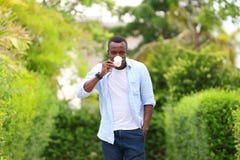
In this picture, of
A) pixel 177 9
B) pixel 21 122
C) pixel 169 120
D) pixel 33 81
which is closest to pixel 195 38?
pixel 177 9

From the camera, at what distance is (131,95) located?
20.7ft

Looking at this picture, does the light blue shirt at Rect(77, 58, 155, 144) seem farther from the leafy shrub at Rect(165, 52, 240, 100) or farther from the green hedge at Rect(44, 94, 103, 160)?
the green hedge at Rect(44, 94, 103, 160)

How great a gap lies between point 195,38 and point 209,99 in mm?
12500

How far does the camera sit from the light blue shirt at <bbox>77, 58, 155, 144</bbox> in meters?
6.30

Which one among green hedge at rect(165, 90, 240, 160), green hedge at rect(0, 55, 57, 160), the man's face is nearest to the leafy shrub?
green hedge at rect(0, 55, 57, 160)

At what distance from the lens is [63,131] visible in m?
13.7

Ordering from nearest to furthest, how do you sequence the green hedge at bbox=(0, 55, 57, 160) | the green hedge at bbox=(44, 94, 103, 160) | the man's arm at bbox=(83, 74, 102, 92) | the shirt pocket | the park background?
the green hedge at bbox=(0, 55, 57, 160), the man's arm at bbox=(83, 74, 102, 92), the shirt pocket, the park background, the green hedge at bbox=(44, 94, 103, 160)

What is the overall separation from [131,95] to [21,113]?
5.73ft

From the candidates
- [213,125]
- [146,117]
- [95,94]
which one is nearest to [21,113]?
[146,117]

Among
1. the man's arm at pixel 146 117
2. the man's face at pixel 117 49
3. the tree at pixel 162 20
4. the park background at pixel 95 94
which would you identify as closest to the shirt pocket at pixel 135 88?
the man's arm at pixel 146 117

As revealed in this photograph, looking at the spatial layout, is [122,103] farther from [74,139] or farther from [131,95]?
[74,139]

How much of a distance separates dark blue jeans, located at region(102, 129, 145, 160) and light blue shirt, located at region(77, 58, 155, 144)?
7cm

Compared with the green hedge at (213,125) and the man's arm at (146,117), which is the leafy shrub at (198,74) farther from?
the man's arm at (146,117)

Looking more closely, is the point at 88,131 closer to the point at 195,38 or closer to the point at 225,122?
the point at 225,122
